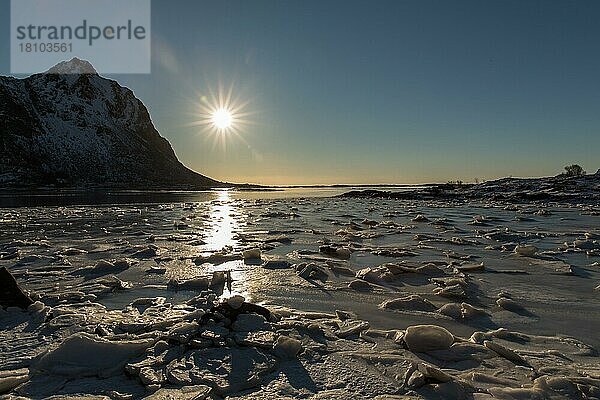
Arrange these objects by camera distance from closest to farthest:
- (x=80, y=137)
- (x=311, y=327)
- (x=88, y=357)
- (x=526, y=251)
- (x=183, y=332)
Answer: (x=88, y=357), (x=183, y=332), (x=311, y=327), (x=526, y=251), (x=80, y=137)

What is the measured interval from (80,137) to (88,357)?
518 feet

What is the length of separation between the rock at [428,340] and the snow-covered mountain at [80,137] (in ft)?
357

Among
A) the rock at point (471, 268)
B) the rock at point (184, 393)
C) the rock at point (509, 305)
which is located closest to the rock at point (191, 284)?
the rock at point (184, 393)

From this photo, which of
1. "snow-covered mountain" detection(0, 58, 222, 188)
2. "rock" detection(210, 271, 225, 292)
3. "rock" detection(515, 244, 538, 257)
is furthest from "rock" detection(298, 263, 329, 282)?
"snow-covered mountain" detection(0, 58, 222, 188)

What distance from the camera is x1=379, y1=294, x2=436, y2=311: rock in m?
3.67

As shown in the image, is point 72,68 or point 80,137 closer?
point 80,137

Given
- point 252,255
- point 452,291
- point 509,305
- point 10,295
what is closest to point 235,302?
point 10,295

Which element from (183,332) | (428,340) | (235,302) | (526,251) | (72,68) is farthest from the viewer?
(72,68)

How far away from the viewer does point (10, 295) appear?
353 centimetres

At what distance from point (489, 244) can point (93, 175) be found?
441 feet

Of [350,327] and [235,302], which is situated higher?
[235,302]

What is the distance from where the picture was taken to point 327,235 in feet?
30.5

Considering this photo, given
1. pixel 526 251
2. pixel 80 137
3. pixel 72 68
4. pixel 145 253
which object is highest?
pixel 72 68

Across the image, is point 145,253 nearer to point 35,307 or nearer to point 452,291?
point 35,307
